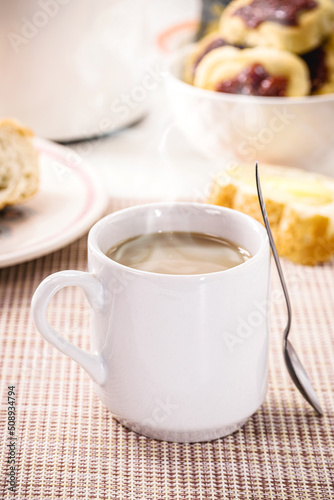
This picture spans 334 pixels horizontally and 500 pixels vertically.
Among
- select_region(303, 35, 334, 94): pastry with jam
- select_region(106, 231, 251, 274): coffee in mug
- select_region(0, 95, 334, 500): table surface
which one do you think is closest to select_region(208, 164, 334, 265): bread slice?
select_region(0, 95, 334, 500): table surface

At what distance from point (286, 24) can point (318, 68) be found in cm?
10

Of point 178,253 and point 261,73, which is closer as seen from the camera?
point 178,253

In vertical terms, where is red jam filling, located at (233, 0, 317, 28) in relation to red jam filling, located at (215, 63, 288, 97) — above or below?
above

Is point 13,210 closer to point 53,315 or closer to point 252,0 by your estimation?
point 53,315

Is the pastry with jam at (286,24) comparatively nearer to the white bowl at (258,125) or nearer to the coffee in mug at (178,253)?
the white bowl at (258,125)

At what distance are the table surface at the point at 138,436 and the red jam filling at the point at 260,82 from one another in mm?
392

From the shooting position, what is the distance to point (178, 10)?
68.1 inches

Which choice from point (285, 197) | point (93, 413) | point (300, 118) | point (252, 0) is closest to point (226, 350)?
point (93, 413)

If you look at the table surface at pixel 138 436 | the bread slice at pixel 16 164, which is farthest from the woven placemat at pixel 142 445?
the bread slice at pixel 16 164

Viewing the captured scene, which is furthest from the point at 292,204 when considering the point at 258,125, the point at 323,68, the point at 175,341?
the point at 175,341

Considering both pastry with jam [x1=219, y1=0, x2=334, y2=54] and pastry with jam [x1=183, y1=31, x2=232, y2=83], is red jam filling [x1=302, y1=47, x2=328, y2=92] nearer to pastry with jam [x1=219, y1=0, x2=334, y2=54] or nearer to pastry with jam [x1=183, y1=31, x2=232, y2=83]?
pastry with jam [x1=219, y1=0, x2=334, y2=54]

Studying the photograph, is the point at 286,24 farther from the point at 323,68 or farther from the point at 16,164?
the point at 16,164

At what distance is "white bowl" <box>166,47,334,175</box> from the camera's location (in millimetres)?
1059

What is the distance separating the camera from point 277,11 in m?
1.10
